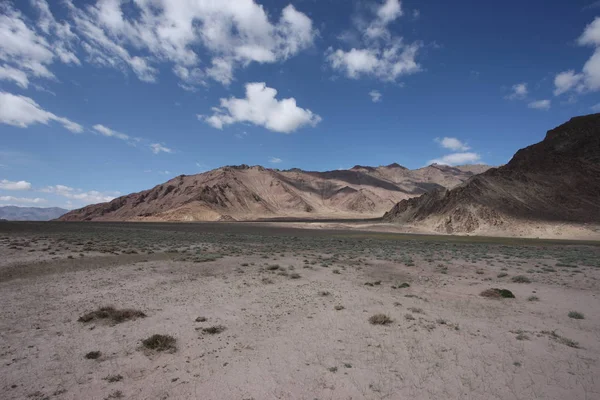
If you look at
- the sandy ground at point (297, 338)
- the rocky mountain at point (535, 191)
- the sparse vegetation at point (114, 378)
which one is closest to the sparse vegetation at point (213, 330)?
the sandy ground at point (297, 338)

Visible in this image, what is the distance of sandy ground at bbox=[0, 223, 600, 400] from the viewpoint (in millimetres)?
5762

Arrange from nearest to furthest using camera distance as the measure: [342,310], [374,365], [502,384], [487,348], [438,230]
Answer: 1. [502,384]
2. [374,365]
3. [487,348]
4. [342,310]
5. [438,230]

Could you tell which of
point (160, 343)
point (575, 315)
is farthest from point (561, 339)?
point (160, 343)

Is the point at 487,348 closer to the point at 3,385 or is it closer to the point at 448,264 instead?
the point at 3,385

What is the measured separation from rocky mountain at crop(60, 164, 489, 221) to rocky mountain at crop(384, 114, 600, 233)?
69062mm

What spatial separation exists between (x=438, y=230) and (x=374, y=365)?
6105cm

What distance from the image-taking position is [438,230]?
61969 mm

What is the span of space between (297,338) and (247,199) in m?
128

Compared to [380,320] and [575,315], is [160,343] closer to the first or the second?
[380,320]

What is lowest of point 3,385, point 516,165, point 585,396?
point 585,396

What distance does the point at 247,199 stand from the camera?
13412cm

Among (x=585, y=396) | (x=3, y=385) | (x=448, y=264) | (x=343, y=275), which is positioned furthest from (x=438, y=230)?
(x=3, y=385)

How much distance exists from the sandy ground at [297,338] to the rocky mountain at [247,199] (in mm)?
96460

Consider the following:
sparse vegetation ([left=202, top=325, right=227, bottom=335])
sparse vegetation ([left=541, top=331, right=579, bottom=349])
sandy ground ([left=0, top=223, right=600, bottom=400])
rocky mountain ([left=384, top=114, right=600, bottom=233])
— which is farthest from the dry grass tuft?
rocky mountain ([left=384, top=114, right=600, bottom=233])
